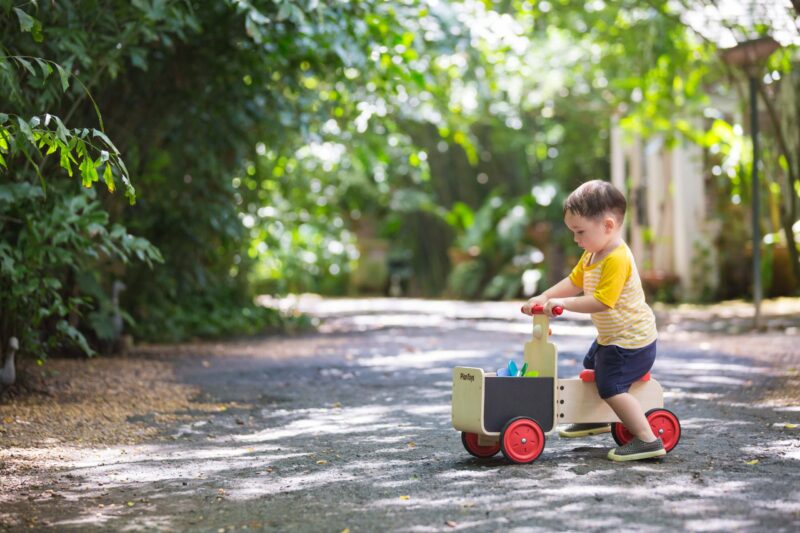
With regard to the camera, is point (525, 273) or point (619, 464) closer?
point (619, 464)

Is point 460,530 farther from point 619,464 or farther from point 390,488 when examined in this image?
point 619,464

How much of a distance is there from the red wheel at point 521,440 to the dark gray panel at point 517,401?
7 centimetres

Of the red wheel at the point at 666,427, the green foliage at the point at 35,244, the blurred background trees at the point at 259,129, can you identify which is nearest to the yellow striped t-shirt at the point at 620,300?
the red wheel at the point at 666,427

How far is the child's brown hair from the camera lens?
4430 mm

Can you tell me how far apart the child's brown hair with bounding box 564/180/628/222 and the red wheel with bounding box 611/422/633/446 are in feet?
3.32

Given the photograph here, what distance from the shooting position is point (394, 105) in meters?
12.9

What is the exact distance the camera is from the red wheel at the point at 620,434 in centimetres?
474

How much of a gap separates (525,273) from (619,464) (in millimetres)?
17137

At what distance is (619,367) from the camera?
14.6ft

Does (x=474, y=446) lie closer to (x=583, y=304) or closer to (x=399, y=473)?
(x=399, y=473)

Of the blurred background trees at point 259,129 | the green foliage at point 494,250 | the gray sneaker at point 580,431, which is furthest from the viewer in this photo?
the green foliage at point 494,250

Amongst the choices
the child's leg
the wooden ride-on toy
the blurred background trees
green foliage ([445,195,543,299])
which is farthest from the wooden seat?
green foliage ([445,195,543,299])

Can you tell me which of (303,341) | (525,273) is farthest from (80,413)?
(525,273)

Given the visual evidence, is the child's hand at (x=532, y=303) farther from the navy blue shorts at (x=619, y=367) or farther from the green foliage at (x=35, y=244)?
the green foliage at (x=35, y=244)
